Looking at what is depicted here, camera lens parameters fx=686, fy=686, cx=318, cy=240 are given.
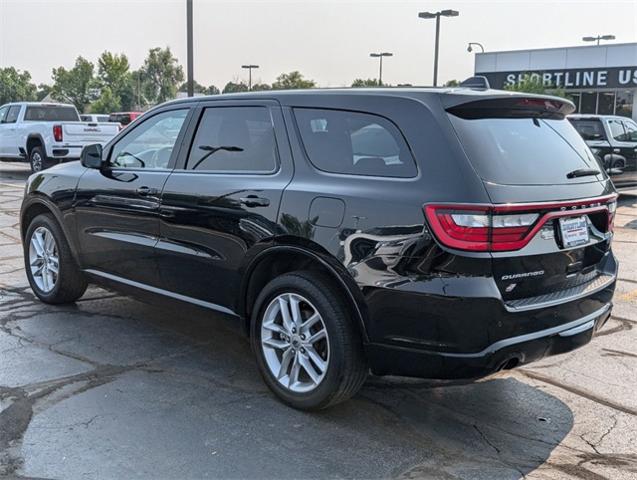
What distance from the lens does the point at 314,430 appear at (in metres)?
3.65

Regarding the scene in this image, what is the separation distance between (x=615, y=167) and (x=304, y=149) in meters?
12.1

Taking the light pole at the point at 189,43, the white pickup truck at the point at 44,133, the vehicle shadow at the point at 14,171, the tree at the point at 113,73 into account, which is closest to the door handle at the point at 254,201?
the white pickup truck at the point at 44,133

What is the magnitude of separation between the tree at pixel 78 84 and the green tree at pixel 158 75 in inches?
492

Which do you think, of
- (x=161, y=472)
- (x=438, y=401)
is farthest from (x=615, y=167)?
(x=161, y=472)

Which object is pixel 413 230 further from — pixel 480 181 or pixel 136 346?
pixel 136 346

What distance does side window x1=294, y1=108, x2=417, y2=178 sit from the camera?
350 cm

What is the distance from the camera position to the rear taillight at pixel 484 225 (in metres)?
3.15

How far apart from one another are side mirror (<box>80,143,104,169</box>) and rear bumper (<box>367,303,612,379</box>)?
282 centimetres

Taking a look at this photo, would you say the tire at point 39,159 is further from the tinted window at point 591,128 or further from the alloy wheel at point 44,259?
the tinted window at point 591,128

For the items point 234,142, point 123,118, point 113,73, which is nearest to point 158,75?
point 113,73

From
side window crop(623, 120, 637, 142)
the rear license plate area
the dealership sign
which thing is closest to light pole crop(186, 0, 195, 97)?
side window crop(623, 120, 637, 142)

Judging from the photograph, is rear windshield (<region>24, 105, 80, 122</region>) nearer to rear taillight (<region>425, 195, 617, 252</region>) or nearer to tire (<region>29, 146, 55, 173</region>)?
tire (<region>29, 146, 55, 173</region>)

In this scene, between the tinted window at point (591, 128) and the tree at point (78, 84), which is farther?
the tree at point (78, 84)

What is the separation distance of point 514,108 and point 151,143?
104 inches
